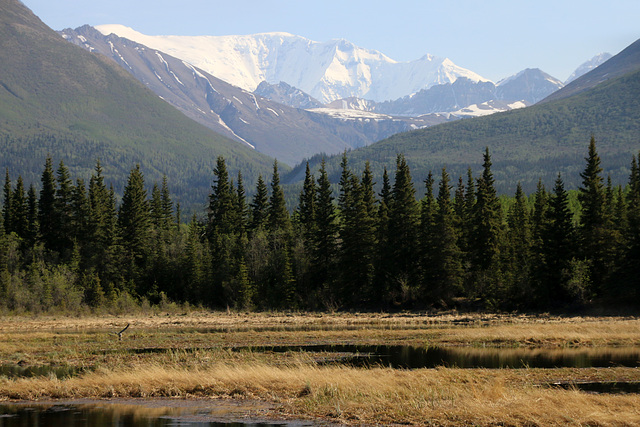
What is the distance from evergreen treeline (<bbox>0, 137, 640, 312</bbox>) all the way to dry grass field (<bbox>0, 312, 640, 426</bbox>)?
59.2ft

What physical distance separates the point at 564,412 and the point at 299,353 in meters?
21.2

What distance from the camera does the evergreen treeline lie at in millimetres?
76750

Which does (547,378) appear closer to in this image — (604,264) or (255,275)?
(604,264)

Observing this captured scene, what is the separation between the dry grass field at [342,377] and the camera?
26.0 m

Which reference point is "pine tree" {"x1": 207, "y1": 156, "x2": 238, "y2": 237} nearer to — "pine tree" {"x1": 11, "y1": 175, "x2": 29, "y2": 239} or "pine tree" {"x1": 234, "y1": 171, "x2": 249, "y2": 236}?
"pine tree" {"x1": 234, "y1": 171, "x2": 249, "y2": 236}

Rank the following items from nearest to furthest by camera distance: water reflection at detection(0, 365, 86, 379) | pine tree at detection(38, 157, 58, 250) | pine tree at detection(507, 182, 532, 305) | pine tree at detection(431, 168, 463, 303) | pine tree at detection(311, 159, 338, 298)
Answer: water reflection at detection(0, 365, 86, 379)
pine tree at detection(507, 182, 532, 305)
pine tree at detection(431, 168, 463, 303)
pine tree at detection(311, 159, 338, 298)
pine tree at detection(38, 157, 58, 250)

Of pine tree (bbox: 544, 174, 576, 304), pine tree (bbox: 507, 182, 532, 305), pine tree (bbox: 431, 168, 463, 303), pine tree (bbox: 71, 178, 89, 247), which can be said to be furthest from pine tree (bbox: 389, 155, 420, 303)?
pine tree (bbox: 71, 178, 89, 247)

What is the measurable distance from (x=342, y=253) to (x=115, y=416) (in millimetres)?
64900

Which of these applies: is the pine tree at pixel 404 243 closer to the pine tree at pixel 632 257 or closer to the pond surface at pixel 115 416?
the pine tree at pixel 632 257

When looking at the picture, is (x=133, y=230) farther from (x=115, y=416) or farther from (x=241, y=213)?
(x=115, y=416)

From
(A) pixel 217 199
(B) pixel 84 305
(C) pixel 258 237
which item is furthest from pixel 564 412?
(A) pixel 217 199

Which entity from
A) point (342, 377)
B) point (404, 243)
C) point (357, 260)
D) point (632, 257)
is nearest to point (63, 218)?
point (357, 260)

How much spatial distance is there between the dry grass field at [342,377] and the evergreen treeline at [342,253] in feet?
59.2

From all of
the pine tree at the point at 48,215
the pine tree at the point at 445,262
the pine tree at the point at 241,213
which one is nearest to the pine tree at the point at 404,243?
the pine tree at the point at 445,262
